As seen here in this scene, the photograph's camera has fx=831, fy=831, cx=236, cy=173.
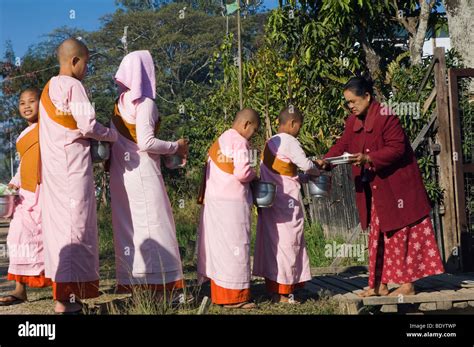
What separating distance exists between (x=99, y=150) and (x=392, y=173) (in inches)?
95.2

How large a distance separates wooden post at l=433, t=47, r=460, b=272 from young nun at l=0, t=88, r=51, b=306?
4.48 meters

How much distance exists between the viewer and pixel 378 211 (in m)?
6.93

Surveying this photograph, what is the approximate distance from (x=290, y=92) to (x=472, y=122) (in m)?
3.53

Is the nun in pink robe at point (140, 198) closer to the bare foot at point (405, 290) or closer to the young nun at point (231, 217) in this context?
the young nun at point (231, 217)

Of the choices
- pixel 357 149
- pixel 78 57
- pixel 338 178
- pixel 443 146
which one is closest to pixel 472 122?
pixel 443 146

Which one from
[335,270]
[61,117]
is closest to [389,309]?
[335,270]

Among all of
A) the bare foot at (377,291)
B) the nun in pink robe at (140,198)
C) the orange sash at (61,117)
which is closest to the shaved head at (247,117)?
the nun in pink robe at (140,198)

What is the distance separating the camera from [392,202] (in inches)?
271

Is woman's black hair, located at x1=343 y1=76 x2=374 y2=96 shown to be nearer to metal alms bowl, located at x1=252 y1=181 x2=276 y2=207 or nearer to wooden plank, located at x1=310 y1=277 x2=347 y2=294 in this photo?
metal alms bowl, located at x1=252 y1=181 x2=276 y2=207

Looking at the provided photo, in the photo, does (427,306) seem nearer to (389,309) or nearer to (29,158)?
(389,309)

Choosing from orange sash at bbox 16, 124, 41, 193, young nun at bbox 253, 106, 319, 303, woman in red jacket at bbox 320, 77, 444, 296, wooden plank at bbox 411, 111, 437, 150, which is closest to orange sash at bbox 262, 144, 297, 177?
young nun at bbox 253, 106, 319, 303

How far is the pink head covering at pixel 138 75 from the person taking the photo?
6676 mm
